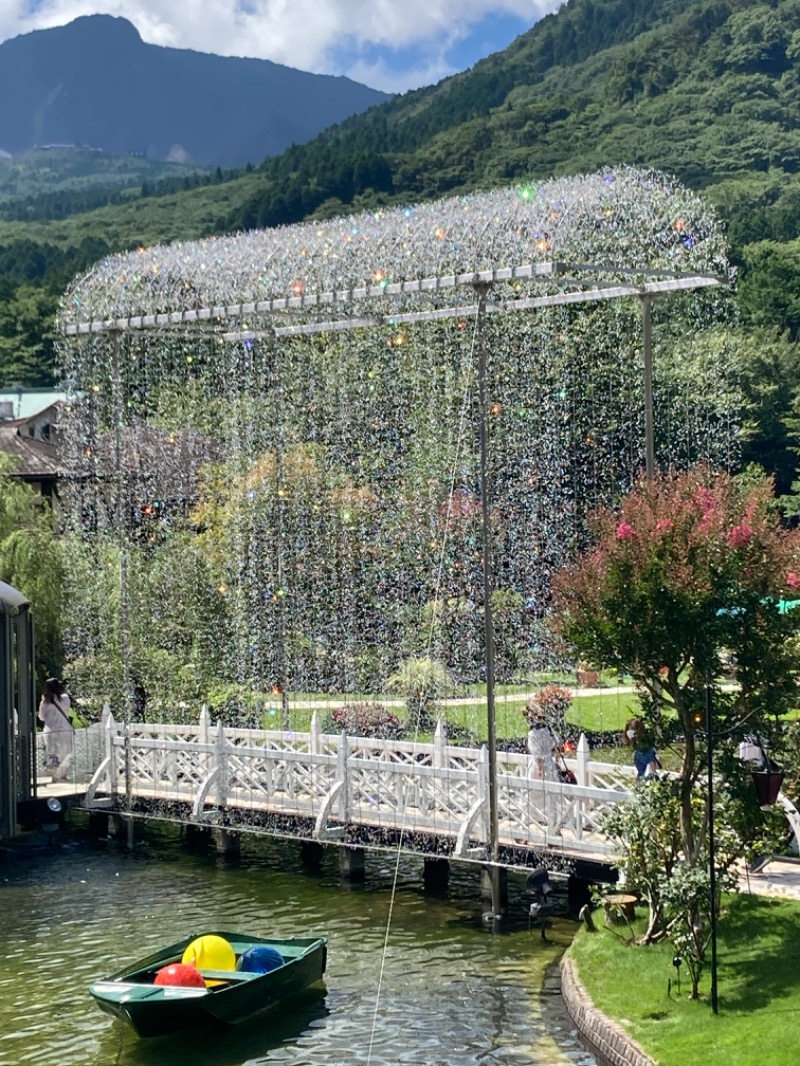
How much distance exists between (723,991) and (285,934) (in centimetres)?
600

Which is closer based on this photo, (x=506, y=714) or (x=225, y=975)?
(x=225, y=975)

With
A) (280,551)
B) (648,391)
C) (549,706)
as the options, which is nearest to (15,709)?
(280,551)

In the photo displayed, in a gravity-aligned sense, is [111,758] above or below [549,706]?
below

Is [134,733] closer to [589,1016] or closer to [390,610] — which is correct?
[390,610]

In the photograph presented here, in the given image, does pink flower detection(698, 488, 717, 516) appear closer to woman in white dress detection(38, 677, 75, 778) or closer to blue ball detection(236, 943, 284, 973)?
blue ball detection(236, 943, 284, 973)

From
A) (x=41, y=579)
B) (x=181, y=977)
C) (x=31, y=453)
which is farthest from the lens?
(x=31, y=453)

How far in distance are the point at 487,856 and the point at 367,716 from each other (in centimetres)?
841

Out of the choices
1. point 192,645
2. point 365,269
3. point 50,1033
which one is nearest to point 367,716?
point 192,645

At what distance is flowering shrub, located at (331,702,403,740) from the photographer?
85.6 feet

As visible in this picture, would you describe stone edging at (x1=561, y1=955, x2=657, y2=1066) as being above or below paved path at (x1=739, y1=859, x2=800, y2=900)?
below

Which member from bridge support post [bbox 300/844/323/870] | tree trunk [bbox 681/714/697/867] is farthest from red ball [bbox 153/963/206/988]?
bridge support post [bbox 300/844/323/870]

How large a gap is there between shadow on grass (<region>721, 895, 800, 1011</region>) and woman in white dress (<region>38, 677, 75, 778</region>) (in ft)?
40.2

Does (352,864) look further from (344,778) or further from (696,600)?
(696,600)

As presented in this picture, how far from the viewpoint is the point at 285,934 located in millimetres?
18094
